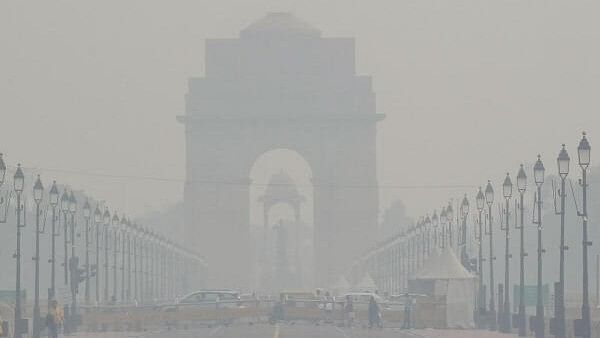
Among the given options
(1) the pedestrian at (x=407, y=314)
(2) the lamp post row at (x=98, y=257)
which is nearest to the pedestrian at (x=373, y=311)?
(1) the pedestrian at (x=407, y=314)

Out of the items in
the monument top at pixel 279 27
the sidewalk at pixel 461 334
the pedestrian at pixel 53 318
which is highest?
the monument top at pixel 279 27

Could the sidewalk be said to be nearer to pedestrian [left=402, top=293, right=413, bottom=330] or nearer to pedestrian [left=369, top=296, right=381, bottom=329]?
pedestrian [left=402, top=293, right=413, bottom=330]

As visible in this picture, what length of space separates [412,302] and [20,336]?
23.5m

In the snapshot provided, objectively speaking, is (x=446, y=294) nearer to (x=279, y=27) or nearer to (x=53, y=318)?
(x=53, y=318)

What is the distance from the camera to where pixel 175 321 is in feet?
273

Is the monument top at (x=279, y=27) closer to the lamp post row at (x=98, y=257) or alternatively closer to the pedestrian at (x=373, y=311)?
the lamp post row at (x=98, y=257)

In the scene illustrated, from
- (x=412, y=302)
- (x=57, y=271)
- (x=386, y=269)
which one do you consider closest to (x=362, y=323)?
(x=412, y=302)

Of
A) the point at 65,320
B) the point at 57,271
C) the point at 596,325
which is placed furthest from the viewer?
the point at 57,271

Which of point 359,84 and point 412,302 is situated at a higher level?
point 359,84

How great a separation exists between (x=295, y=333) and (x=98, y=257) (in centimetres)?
3928

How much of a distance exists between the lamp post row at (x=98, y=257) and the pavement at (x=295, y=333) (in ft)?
10.1

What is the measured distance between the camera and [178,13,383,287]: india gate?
18438cm

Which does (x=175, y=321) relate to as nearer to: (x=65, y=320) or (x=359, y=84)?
Result: (x=65, y=320)

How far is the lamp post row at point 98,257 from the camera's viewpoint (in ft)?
222
